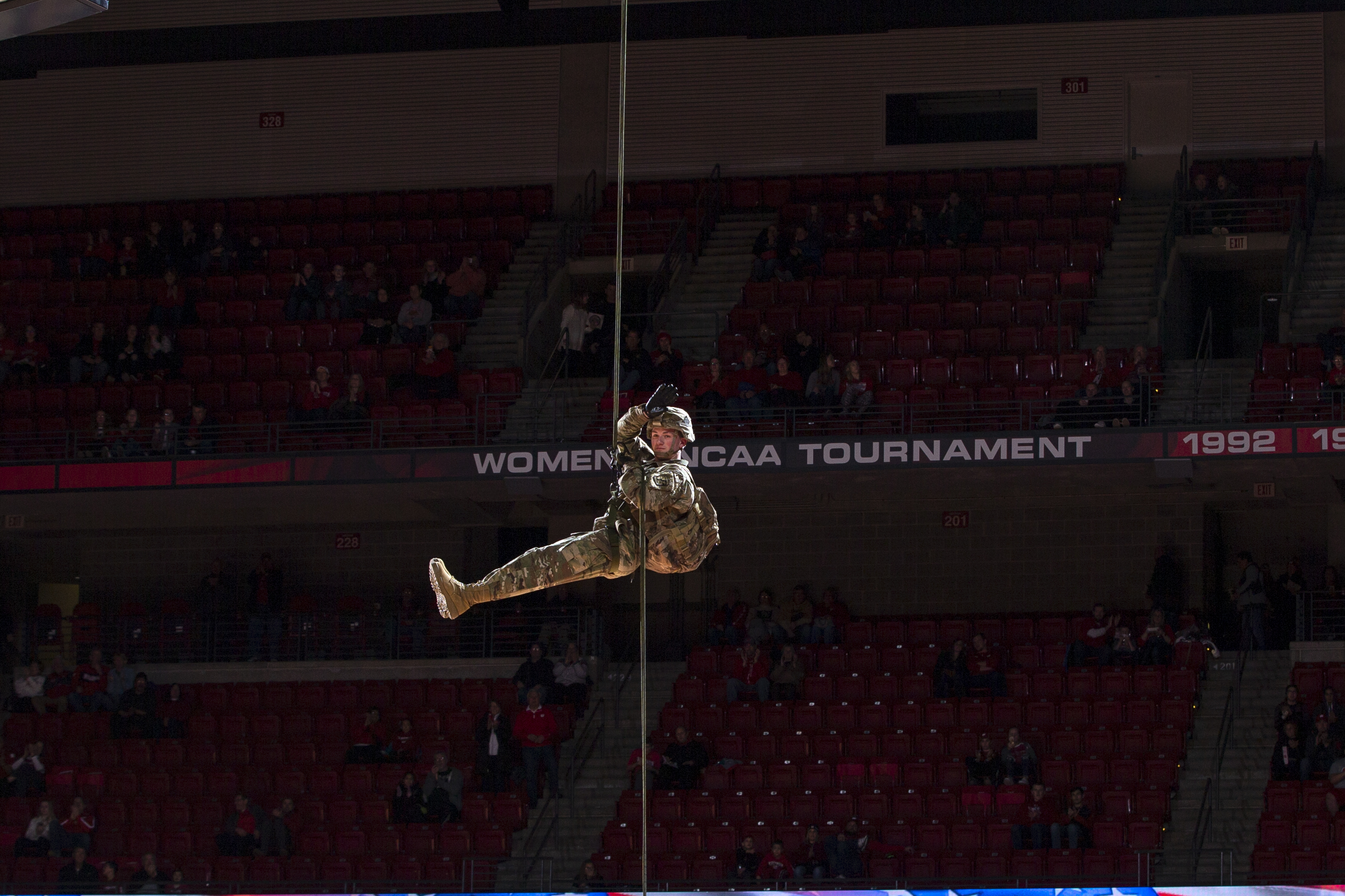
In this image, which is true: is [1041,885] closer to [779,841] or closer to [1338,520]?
[779,841]

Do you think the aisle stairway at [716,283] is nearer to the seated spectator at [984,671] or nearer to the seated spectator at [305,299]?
the seated spectator at [305,299]

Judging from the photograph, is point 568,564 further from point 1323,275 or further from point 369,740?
point 1323,275

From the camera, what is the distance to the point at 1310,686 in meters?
16.7

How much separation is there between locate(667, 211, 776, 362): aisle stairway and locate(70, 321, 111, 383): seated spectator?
232 inches

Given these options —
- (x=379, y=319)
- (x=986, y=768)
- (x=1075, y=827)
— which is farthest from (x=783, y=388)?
(x=1075, y=827)

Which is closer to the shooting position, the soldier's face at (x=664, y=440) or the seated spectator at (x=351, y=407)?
the soldier's face at (x=664, y=440)

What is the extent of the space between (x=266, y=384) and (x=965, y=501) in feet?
23.8

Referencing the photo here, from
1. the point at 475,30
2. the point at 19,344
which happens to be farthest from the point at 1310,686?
the point at 19,344

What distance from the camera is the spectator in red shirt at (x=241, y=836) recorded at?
16.6 metres

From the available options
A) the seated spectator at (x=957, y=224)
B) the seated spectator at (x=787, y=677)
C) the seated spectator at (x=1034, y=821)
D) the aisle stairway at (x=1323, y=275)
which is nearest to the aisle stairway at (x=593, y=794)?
the seated spectator at (x=787, y=677)

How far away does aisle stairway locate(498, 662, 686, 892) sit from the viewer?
1620cm

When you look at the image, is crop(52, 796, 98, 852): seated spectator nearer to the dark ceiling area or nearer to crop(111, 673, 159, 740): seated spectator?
crop(111, 673, 159, 740): seated spectator

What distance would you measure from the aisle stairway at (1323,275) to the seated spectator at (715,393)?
18.1ft

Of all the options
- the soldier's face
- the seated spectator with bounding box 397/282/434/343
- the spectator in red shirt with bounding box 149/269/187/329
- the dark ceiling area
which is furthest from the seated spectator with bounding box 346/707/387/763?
the soldier's face
